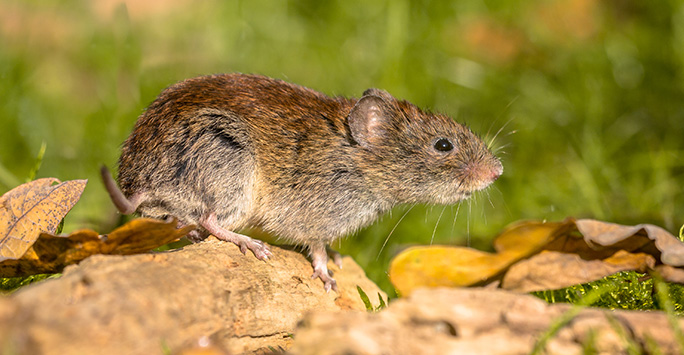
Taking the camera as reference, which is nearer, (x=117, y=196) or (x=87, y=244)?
(x=87, y=244)

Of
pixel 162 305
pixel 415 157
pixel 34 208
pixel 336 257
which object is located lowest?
pixel 336 257

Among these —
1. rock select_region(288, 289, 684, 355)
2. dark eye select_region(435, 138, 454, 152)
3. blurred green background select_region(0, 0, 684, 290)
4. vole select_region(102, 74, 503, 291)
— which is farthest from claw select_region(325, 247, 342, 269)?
rock select_region(288, 289, 684, 355)

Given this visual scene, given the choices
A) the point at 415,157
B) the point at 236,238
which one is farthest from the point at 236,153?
the point at 415,157

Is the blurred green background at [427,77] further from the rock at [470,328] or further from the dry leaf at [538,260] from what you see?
the rock at [470,328]

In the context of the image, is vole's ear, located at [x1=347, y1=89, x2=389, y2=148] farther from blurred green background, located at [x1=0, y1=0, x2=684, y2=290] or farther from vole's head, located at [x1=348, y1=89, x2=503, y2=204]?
blurred green background, located at [x1=0, y1=0, x2=684, y2=290]

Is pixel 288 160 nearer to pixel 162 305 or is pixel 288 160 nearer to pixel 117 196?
pixel 117 196

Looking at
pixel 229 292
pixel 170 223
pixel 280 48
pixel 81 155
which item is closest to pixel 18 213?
pixel 170 223
